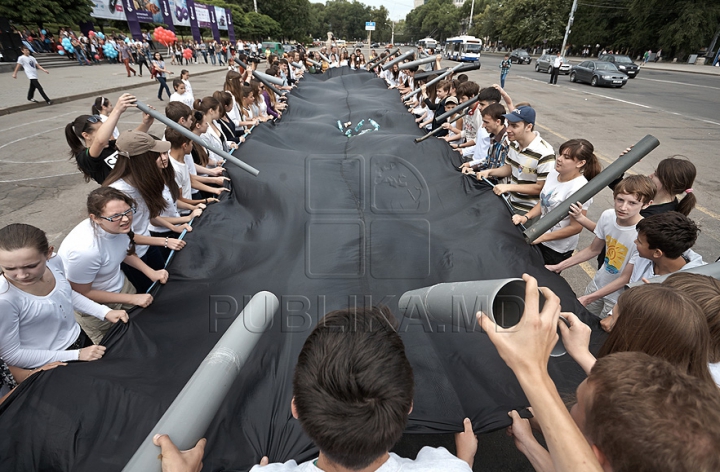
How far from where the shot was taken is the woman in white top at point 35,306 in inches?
72.1

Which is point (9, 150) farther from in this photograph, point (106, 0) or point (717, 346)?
point (106, 0)

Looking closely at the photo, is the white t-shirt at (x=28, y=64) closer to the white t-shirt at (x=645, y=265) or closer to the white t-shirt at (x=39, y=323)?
the white t-shirt at (x=39, y=323)

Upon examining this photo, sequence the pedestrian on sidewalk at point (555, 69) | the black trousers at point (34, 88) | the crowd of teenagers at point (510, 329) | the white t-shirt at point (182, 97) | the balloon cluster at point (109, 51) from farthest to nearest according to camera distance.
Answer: the balloon cluster at point (109, 51)
the pedestrian on sidewalk at point (555, 69)
the black trousers at point (34, 88)
the white t-shirt at point (182, 97)
the crowd of teenagers at point (510, 329)

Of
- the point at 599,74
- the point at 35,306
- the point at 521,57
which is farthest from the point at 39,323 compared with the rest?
the point at 521,57

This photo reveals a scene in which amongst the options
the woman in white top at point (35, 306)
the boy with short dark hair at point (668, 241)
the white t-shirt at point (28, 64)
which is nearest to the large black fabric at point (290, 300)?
the woman in white top at point (35, 306)

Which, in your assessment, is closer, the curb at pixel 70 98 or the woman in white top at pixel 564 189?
the woman in white top at pixel 564 189

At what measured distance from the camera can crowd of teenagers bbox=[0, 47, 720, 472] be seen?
1.03 meters

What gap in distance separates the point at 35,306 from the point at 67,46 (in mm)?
31725

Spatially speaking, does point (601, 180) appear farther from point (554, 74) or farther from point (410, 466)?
point (554, 74)

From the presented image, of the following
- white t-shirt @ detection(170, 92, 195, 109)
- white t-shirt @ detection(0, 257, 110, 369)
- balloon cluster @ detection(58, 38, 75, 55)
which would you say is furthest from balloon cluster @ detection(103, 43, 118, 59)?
white t-shirt @ detection(0, 257, 110, 369)

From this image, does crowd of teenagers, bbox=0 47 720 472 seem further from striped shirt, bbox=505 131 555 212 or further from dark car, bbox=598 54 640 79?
dark car, bbox=598 54 640 79

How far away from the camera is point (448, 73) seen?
709 centimetres

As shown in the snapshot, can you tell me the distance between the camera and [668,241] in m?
2.14

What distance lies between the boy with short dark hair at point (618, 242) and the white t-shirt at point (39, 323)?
3.35m
